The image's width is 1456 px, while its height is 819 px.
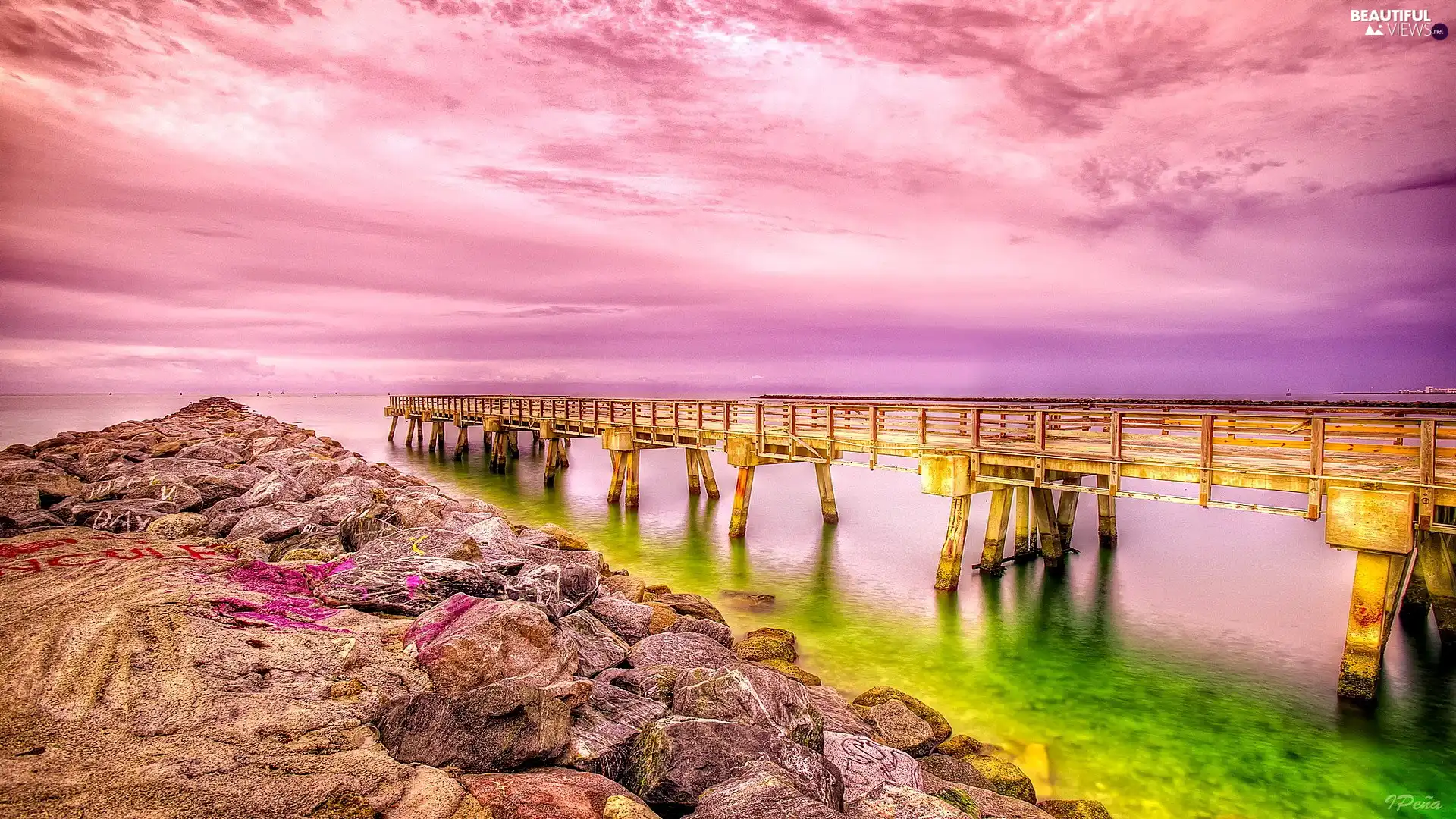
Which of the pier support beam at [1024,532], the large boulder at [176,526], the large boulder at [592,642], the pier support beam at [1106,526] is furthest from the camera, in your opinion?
the pier support beam at [1106,526]

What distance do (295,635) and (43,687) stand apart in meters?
1.75

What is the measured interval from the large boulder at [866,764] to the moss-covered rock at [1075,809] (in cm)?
167

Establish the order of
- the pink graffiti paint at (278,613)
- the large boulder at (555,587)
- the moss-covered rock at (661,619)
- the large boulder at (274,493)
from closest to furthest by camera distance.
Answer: the pink graffiti paint at (278,613), the large boulder at (555,587), the moss-covered rock at (661,619), the large boulder at (274,493)

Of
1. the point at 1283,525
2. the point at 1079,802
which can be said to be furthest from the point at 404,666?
the point at 1283,525

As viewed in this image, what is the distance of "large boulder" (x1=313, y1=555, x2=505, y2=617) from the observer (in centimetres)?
756

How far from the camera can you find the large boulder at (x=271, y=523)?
Result: 33.7ft

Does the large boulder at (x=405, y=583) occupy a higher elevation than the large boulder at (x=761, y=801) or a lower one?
higher

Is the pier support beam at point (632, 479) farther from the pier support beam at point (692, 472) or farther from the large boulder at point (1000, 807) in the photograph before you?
the large boulder at point (1000, 807)

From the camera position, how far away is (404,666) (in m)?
6.09

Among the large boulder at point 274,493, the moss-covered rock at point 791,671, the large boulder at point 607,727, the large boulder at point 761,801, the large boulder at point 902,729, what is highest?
the large boulder at point 274,493

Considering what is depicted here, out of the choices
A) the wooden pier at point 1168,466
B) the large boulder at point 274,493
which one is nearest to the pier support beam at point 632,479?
the wooden pier at point 1168,466

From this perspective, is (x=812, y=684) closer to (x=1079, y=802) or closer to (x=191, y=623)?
(x=1079, y=802)

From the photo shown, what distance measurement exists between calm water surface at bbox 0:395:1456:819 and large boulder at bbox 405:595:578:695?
5.67m

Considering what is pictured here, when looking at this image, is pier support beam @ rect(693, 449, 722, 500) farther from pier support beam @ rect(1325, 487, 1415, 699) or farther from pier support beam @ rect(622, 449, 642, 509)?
pier support beam @ rect(1325, 487, 1415, 699)
